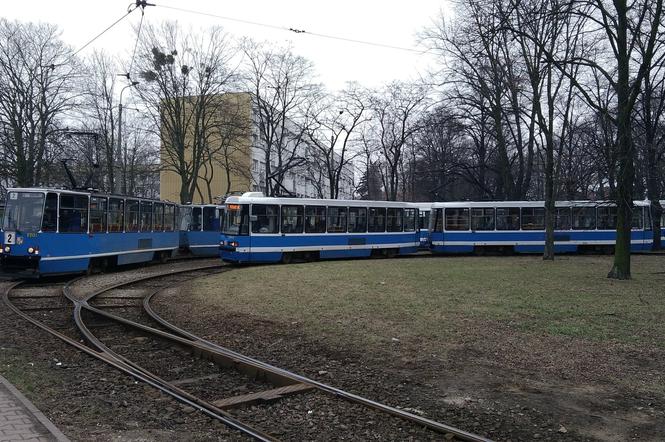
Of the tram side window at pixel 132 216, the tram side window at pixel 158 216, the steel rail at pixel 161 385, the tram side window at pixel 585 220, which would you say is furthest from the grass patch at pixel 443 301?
the tram side window at pixel 585 220

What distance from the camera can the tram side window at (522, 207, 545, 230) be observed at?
1254 inches

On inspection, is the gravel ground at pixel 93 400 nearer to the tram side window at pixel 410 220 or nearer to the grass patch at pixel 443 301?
the grass patch at pixel 443 301

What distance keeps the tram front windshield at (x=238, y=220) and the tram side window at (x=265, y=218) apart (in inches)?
13.3

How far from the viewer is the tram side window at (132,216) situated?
21.7m

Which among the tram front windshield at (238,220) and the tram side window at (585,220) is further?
the tram side window at (585,220)

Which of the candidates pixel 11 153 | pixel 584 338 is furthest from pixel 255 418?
pixel 11 153

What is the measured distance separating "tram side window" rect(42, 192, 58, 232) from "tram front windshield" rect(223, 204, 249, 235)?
26.7 feet

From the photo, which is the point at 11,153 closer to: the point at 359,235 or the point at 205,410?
the point at 359,235

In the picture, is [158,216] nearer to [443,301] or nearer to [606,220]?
[443,301]

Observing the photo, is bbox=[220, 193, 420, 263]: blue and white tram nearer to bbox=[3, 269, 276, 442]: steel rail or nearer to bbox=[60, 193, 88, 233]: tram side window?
bbox=[60, 193, 88, 233]: tram side window

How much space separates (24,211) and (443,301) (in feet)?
40.5

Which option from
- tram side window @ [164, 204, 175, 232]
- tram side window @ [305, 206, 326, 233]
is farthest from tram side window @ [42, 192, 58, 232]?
tram side window @ [305, 206, 326, 233]

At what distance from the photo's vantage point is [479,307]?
11.5 meters

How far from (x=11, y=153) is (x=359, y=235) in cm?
2061
